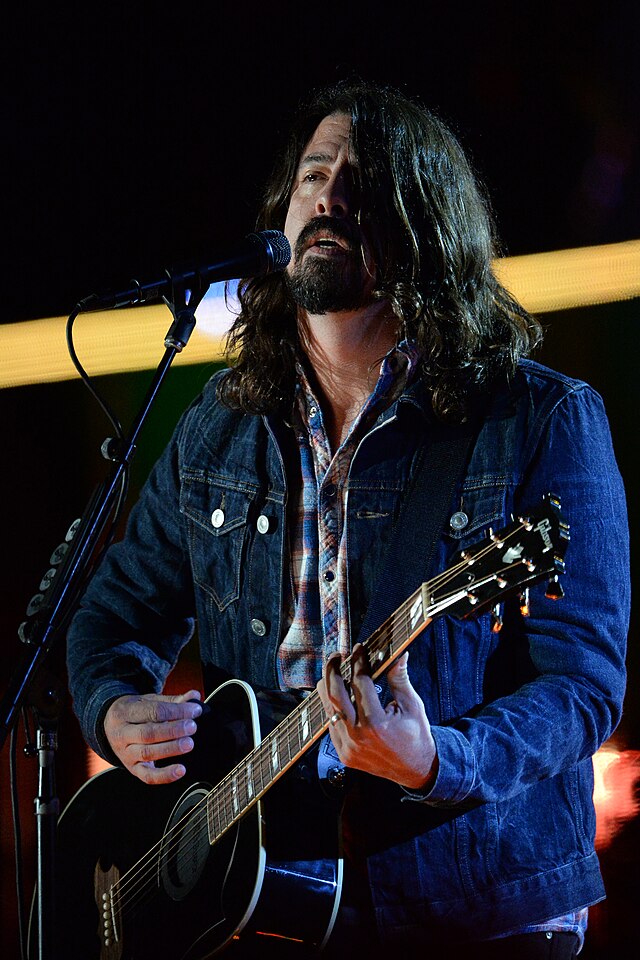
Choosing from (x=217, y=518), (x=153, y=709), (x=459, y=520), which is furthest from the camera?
(x=217, y=518)

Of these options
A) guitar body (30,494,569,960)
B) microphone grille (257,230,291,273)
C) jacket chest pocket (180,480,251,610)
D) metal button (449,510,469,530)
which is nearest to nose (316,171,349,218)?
microphone grille (257,230,291,273)

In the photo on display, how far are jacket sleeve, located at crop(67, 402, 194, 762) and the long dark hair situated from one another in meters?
0.32

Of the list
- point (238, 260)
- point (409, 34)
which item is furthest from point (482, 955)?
point (409, 34)

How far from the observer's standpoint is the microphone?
67.6 inches

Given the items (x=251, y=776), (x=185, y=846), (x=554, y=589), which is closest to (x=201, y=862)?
(x=185, y=846)

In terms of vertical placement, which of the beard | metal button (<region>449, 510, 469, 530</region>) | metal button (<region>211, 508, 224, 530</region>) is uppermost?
the beard

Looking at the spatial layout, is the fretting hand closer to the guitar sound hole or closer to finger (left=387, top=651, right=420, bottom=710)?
finger (left=387, top=651, right=420, bottom=710)

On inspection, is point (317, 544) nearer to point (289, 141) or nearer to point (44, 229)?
point (289, 141)

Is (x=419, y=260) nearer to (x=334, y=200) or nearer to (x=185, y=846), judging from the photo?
(x=334, y=200)

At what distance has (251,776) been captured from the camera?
6.04ft

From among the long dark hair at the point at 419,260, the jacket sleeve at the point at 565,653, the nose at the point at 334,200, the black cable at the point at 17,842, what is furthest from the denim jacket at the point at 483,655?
the nose at the point at 334,200

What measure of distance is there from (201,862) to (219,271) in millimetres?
1091

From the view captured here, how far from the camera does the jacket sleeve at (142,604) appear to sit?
2352 millimetres

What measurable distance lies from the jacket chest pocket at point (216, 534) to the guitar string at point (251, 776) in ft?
1.53
